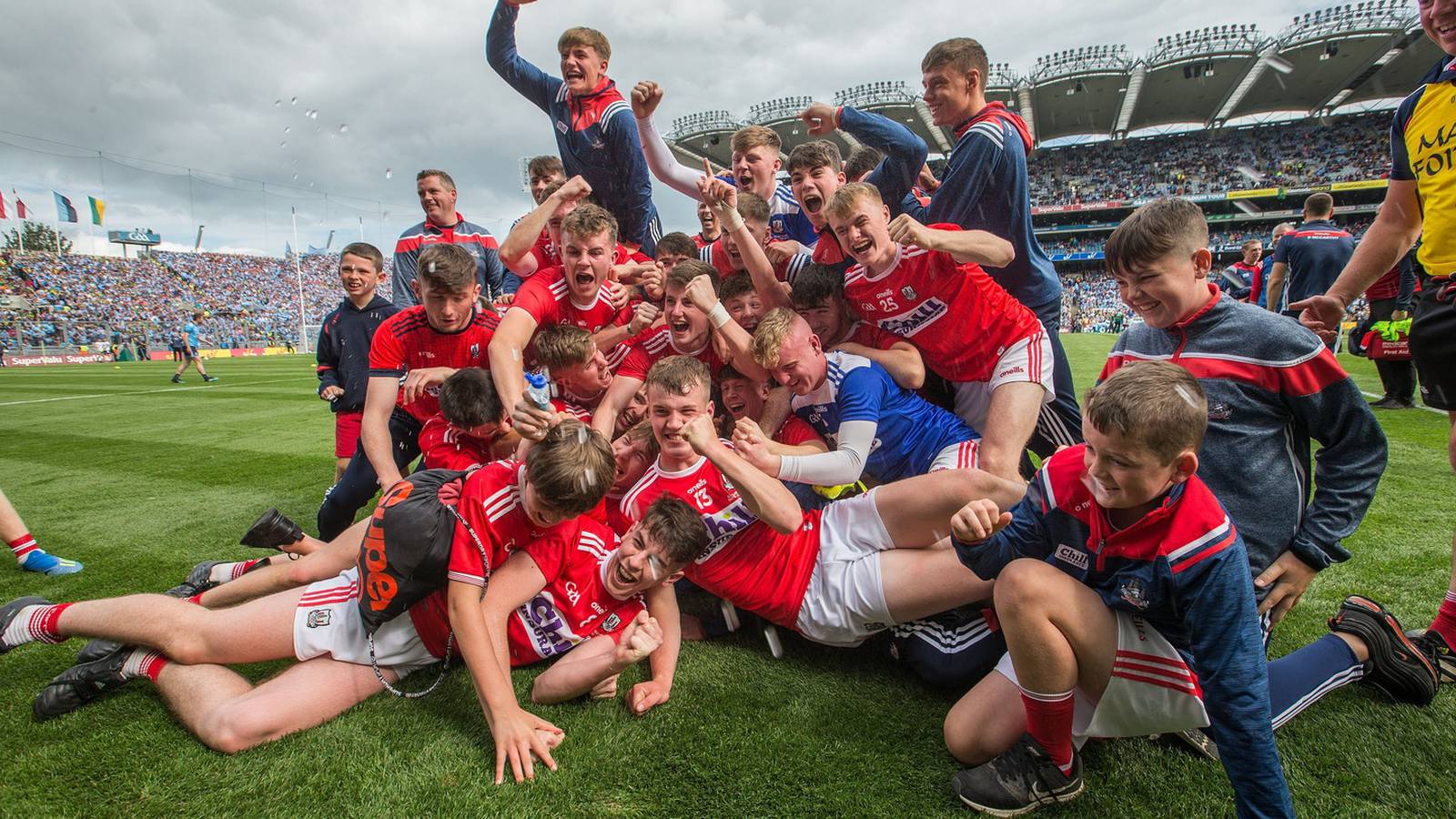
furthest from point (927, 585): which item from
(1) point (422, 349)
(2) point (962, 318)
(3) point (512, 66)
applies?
(3) point (512, 66)

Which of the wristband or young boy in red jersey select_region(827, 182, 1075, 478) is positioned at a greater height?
the wristband

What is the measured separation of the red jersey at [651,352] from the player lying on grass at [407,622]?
128 cm

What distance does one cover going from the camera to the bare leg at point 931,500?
2.74m

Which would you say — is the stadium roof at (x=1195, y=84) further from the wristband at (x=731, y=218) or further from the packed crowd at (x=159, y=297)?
the packed crowd at (x=159, y=297)

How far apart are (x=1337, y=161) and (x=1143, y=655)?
52.7m

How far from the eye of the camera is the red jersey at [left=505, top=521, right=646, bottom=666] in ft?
8.91

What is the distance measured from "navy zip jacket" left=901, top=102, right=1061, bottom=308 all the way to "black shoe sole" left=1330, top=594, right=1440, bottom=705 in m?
2.23

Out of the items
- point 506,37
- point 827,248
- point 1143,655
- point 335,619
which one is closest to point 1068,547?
point 1143,655

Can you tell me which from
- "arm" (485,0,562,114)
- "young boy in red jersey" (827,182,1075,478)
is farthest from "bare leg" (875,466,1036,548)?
"arm" (485,0,562,114)

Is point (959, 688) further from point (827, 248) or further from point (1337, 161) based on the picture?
point (1337, 161)

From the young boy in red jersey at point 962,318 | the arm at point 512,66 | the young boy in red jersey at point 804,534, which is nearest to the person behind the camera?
the young boy in red jersey at point 804,534

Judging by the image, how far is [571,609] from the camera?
2.72m

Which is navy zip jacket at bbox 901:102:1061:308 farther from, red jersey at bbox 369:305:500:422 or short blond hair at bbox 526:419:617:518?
red jersey at bbox 369:305:500:422

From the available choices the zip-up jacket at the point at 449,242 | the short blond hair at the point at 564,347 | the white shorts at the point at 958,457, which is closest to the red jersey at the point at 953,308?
the white shorts at the point at 958,457
